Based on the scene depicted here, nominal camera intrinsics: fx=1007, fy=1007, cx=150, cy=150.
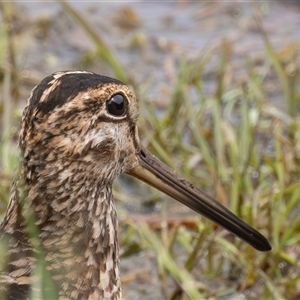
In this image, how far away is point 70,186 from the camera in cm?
264

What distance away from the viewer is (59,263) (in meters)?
2.66

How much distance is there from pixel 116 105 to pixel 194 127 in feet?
4.82

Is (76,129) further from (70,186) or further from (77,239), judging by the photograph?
(77,239)

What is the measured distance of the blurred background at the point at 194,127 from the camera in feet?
11.9

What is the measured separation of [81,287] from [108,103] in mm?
493

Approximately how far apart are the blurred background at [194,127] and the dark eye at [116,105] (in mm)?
811

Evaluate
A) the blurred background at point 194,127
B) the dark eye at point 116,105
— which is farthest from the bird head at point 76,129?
the blurred background at point 194,127

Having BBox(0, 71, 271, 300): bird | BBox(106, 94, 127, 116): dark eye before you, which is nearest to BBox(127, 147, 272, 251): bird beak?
BBox(0, 71, 271, 300): bird

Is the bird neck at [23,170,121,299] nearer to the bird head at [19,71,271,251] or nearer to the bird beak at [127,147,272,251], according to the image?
the bird head at [19,71,271,251]

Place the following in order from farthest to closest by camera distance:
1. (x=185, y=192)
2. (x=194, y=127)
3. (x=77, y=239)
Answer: (x=194, y=127) < (x=185, y=192) < (x=77, y=239)

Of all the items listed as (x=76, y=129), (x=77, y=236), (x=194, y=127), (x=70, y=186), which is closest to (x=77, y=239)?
(x=77, y=236)

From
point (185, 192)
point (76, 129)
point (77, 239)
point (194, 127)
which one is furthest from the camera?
point (194, 127)

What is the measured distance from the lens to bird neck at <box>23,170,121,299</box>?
8.68 ft

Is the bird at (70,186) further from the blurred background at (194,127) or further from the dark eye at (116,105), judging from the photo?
the blurred background at (194,127)
